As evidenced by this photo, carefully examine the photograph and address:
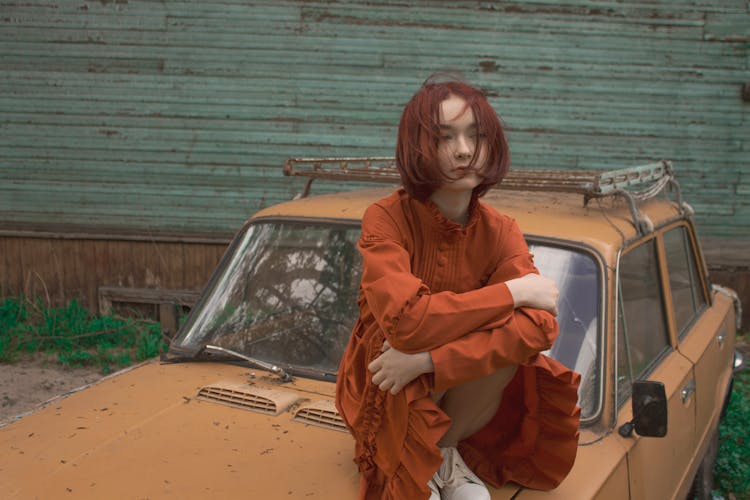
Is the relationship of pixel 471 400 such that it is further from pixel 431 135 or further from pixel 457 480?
pixel 431 135

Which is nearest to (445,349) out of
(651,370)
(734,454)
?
(651,370)

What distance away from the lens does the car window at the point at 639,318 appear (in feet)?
8.98

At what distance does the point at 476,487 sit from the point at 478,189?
2.58ft

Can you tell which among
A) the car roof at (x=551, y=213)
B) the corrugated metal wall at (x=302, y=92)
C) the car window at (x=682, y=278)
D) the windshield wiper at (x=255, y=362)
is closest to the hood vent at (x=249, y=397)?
the windshield wiper at (x=255, y=362)

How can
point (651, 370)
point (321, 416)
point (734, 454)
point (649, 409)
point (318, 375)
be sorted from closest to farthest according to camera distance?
point (649, 409) → point (321, 416) → point (318, 375) → point (651, 370) → point (734, 454)

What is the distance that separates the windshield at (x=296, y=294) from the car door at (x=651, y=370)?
0.77 ft

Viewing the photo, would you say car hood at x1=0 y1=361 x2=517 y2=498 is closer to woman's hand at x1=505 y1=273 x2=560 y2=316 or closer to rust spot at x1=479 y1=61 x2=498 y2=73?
woman's hand at x1=505 y1=273 x2=560 y2=316

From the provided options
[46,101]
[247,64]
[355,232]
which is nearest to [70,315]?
[46,101]

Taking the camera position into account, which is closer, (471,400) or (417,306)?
(417,306)

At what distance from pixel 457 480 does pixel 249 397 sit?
0.86m

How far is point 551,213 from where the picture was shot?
3.06 m

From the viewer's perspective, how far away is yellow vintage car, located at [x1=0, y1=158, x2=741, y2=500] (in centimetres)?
217

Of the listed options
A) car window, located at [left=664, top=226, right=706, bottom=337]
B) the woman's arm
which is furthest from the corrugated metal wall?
the woman's arm

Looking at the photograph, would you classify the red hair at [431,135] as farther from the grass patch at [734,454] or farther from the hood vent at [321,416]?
the grass patch at [734,454]
